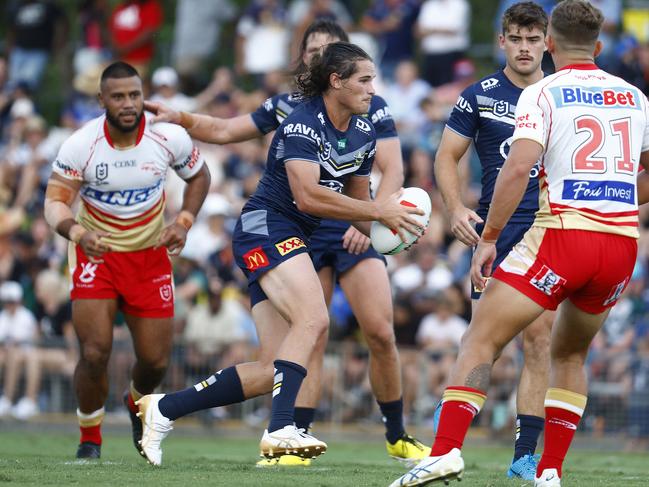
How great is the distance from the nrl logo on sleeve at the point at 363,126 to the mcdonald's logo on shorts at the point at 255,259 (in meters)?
1.04

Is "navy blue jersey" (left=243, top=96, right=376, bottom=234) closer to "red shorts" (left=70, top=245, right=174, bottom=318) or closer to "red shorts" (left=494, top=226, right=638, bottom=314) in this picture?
"red shorts" (left=70, top=245, right=174, bottom=318)

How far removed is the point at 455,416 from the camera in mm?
6531

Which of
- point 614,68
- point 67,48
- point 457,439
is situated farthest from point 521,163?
point 67,48

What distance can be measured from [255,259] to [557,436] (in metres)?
2.33

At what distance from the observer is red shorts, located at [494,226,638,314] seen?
21.4 ft

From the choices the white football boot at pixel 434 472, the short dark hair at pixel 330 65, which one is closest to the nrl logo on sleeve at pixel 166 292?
the short dark hair at pixel 330 65

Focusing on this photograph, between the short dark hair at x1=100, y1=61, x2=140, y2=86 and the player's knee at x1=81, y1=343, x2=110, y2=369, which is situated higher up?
the short dark hair at x1=100, y1=61, x2=140, y2=86

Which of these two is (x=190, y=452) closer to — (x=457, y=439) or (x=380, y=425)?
(x=380, y=425)

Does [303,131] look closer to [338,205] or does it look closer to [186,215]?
[338,205]

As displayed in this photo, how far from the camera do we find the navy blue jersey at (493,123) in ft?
27.8

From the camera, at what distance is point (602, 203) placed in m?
6.55

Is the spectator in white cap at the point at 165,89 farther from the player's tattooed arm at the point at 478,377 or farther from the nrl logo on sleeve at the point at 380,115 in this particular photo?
the player's tattooed arm at the point at 478,377

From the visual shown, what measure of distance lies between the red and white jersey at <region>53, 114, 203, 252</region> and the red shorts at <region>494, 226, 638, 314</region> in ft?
11.9

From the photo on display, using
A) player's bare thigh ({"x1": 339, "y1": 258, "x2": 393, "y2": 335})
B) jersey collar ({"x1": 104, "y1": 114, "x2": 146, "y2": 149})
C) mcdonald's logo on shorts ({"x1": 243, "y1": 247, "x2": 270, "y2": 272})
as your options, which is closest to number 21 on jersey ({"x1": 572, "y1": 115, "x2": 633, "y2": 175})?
mcdonald's logo on shorts ({"x1": 243, "y1": 247, "x2": 270, "y2": 272})
